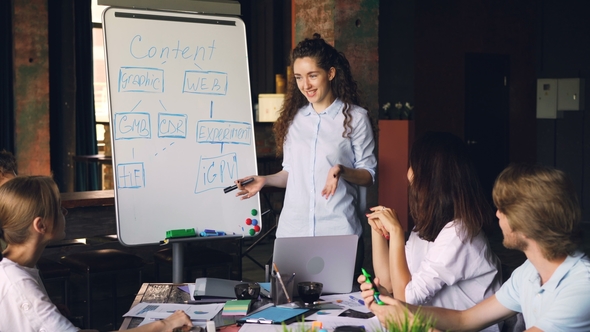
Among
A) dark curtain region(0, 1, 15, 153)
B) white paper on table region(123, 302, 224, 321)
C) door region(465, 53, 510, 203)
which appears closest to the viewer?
white paper on table region(123, 302, 224, 321)

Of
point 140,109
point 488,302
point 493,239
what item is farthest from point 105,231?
point 493,239

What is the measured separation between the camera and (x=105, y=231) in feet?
15.9

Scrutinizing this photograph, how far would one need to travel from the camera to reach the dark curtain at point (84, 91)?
8516 mm

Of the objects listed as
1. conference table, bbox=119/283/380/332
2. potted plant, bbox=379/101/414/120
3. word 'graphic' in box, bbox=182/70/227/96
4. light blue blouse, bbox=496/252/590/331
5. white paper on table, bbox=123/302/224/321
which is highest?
word 'graphic' in box, bbox=182/70/227/96

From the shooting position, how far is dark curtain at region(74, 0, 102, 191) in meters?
8.52

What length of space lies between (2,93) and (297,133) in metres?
5.97

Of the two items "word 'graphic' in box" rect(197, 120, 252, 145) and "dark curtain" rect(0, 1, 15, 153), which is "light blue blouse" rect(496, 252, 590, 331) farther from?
"dark curtain" rect(0, 1, 15, 153)

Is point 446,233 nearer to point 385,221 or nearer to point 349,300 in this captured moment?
point 385,221

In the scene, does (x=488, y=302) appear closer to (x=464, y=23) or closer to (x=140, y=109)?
(x=140, y=109)

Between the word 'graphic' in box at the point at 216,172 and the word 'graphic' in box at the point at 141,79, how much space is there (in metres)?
0.41

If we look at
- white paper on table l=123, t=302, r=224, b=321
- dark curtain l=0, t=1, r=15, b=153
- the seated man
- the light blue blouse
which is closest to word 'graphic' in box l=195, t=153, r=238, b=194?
white paper on table l=123, t=302, r=224, b=321

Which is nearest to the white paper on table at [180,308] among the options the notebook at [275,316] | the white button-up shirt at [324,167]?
the notebook at [275,316]

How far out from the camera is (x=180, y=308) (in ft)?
7.24

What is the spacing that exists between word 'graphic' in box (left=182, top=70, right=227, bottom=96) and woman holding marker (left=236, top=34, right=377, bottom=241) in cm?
49
